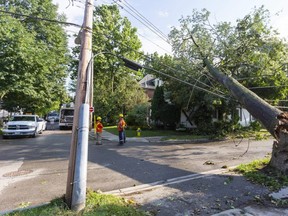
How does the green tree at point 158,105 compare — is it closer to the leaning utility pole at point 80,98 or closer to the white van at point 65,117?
the white van at point 65,117

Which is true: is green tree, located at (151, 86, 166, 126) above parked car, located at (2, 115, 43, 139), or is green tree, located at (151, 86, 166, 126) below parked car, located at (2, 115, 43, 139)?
above

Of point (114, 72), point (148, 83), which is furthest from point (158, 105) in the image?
point (148, 83)

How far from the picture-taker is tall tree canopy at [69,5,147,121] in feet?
88.9

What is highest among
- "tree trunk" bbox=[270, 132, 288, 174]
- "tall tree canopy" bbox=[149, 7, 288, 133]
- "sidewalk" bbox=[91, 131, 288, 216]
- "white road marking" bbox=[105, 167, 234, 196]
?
"tall tree canopy" bbox=[149, 7, 288, 133]

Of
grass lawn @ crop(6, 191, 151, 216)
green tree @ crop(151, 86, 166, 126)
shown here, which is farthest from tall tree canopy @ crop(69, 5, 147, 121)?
grass lawn @ crop(6, 191, 151, 216)

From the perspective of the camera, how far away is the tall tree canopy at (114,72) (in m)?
27.1

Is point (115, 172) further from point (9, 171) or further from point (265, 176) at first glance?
point (265, 176)

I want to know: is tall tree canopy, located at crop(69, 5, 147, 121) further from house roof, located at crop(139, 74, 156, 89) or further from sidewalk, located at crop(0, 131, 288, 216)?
sidewalk, located at crop(0, 131, 288, 216)

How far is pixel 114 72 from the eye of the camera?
111 feet

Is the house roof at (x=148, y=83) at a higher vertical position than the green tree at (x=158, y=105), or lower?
higher

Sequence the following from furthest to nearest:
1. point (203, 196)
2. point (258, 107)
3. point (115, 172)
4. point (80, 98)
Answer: point (258, 107), point (115, 172), point (203, 196), point (80, 98)

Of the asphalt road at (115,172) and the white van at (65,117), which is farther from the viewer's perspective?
the white van at (65,117)

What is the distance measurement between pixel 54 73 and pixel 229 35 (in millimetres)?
17442

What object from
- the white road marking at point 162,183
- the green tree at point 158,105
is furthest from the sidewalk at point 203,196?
the green tree at point 158,105
